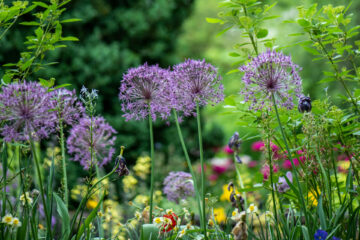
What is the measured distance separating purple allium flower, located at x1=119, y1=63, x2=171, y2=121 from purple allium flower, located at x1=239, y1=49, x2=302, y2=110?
15.2 inches

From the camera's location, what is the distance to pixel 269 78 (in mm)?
1638

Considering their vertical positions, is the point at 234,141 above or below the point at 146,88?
below

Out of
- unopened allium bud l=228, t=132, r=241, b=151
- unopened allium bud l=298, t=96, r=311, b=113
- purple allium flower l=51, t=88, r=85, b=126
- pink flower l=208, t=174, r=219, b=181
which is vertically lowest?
pink flower l=208, t=174, r=219, b=181

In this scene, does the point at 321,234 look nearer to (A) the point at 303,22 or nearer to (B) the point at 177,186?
(A) the point at 303,22

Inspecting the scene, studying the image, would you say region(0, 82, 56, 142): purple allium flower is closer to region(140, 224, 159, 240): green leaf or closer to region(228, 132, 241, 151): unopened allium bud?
region(140, 224, 159, 240): green leaf

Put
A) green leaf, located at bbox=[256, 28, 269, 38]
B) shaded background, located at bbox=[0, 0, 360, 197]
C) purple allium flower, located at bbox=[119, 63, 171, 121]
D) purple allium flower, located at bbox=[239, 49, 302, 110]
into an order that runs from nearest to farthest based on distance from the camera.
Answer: purple allium flower, located at bbox=[239, 49, 302, 110], purple allium flower, located at bbox=[119, 63, 171, 121], green leaf, located at bbox=[256, 28, 269, 38], shaded background, located at bbox=[0, 0, 360, 197]

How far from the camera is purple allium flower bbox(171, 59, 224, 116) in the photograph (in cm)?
179

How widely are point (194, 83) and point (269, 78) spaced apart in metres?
0.35

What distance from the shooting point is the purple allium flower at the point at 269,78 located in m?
1.64

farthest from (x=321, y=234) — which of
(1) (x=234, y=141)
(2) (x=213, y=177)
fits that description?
(2) (x=213, y=177)

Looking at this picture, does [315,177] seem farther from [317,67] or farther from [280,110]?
[317,67]

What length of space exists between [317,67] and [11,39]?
7.51m

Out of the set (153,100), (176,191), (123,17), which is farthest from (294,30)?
(153,100)

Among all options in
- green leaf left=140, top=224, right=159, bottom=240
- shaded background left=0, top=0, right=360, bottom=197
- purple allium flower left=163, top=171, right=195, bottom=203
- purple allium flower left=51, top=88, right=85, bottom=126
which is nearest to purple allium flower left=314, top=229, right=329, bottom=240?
green leaf left=140, top=224, right=159, bottom=240
